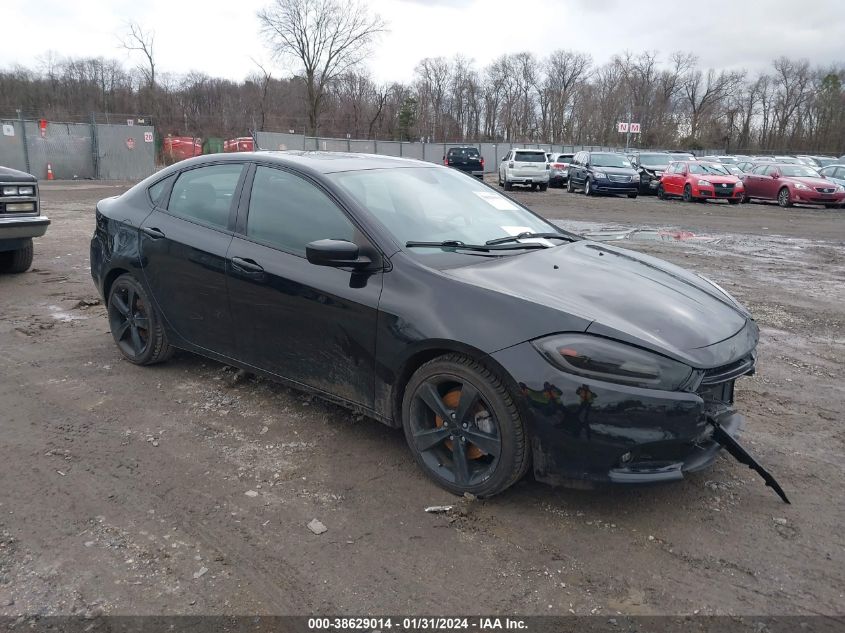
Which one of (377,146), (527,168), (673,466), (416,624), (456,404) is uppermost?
(377,146)

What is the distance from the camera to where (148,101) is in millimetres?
62719

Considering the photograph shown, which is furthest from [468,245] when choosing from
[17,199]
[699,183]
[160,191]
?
[699,183]

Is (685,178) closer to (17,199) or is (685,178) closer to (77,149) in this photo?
(17,199)

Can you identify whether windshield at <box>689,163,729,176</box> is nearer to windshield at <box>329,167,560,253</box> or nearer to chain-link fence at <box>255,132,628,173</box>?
chain-link fence at <box>255,132,628,173</box>

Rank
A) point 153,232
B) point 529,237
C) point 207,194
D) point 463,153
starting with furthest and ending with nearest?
point 463,153, point 153,232, point 207,194, point 529,237

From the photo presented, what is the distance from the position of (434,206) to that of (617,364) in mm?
1669

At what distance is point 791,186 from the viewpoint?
22047 millimetres

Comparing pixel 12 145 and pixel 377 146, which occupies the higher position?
pixel 377 146

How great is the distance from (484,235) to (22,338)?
431 cm

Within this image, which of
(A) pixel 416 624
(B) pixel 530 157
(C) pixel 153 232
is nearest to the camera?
(A) pixel 416 624

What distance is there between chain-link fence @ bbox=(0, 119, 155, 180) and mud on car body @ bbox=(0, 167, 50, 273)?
63.7 feet

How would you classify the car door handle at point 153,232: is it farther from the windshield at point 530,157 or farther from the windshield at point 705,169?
the windshield at point 530,157

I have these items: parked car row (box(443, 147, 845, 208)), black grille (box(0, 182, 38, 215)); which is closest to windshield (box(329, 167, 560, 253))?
black grille (box(0, 182, 38, 215))

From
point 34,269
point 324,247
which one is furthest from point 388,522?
point 34,269
